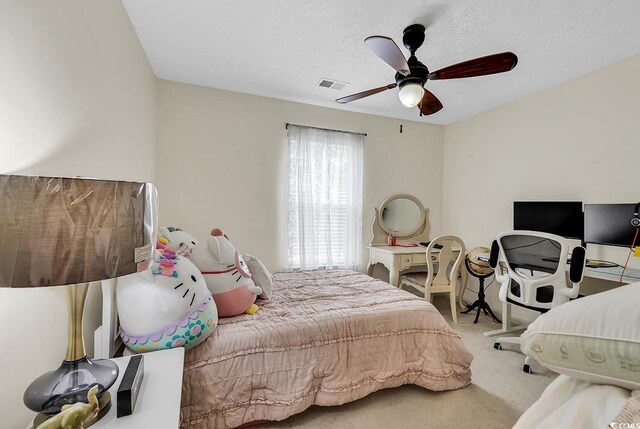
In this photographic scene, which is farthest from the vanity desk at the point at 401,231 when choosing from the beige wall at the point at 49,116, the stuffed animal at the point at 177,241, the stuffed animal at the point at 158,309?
the beige wall at the point at 49,116

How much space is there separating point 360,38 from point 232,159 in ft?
5.86

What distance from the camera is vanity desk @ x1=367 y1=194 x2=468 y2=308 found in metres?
3.33

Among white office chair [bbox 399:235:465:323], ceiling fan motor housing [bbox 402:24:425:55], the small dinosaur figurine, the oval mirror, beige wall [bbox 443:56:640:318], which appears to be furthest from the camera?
the oval mirror

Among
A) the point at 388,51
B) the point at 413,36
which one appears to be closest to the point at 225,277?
the point at 388,51

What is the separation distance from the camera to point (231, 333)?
154 centimetres

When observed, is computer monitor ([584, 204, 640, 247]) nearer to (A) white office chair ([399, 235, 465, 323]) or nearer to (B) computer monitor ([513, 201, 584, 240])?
(B) computer monitor ([513, 201, 584, 240])

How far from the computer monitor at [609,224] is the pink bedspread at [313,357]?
1.55 metres

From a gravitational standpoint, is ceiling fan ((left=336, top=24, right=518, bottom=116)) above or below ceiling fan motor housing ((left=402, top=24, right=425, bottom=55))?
below

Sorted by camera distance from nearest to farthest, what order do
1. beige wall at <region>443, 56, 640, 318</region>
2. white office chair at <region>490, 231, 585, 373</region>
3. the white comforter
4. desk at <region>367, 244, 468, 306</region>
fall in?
the white comforter → white office chair at <region>490, 231, 585, 373</region> → beige wall at <region>443, 56, 640, 318</region> → desk at <region>367, 244, 468, 306</region>

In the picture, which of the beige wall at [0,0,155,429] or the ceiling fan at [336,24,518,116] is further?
the ceiling fan at [336,24,518,116]

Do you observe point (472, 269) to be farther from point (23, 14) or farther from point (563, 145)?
point (23, 14)

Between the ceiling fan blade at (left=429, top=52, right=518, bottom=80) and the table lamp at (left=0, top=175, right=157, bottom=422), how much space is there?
192 cm

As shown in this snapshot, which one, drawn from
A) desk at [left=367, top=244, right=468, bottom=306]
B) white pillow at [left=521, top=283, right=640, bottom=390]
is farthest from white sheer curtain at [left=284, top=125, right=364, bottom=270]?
white pillow at [left=521, top=283, right=640, bottom=390]

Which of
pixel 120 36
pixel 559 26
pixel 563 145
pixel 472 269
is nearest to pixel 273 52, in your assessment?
pixel 120 36
